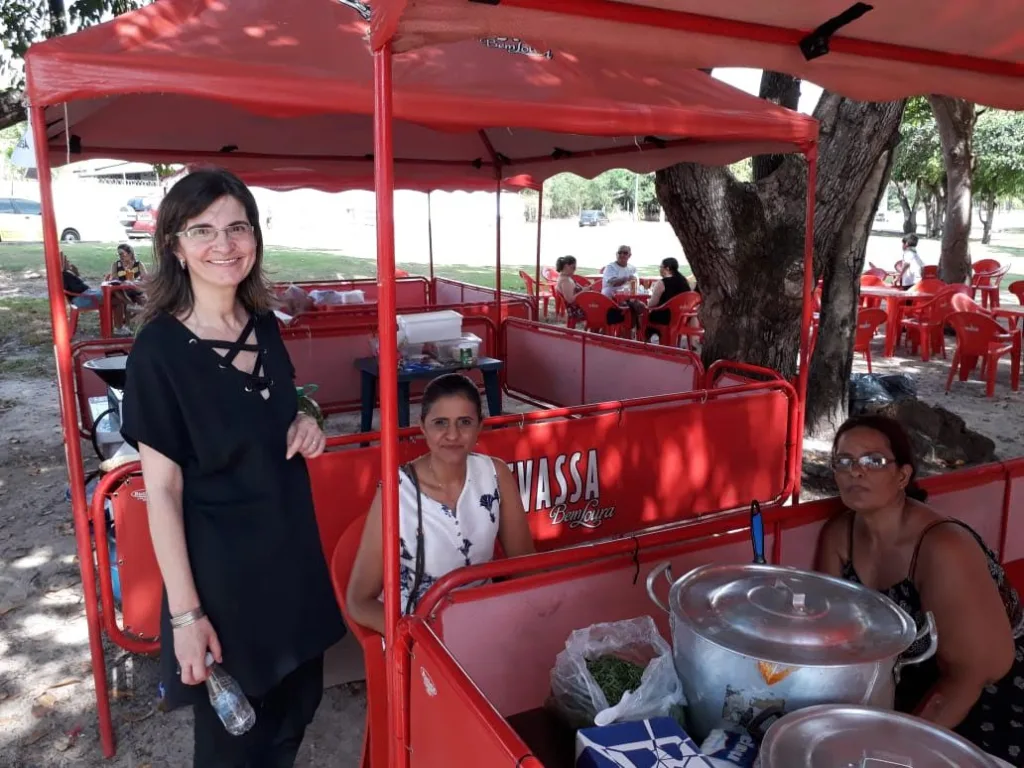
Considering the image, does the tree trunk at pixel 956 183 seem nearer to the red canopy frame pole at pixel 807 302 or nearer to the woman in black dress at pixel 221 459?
the red canopy frame pole at pixel 807 302

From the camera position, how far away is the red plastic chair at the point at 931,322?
11211 mm

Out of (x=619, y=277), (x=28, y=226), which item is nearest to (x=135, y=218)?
(x=28, y=226)

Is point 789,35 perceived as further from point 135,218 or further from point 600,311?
point 135,218

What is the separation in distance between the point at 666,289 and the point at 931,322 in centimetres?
419

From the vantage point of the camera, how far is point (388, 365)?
1.83 metres

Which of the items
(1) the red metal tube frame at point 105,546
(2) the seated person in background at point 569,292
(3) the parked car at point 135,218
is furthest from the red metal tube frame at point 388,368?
(3) the parked car at point 135,218

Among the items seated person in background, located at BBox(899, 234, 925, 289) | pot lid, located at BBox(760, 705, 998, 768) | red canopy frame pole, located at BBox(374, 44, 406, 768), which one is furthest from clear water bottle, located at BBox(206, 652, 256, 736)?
seated person in background, located at BBox(899, 234, 925, 289)

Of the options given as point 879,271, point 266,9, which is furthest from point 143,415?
point 879,271

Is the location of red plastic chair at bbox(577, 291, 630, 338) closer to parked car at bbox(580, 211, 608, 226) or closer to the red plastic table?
the red plastic table

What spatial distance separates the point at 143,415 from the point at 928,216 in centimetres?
5264

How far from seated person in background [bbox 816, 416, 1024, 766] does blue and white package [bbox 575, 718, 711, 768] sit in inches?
38.0

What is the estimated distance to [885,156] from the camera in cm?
657

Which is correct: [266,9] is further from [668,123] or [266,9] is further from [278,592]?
[278,592]

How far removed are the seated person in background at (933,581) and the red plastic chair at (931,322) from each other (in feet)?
32.5
